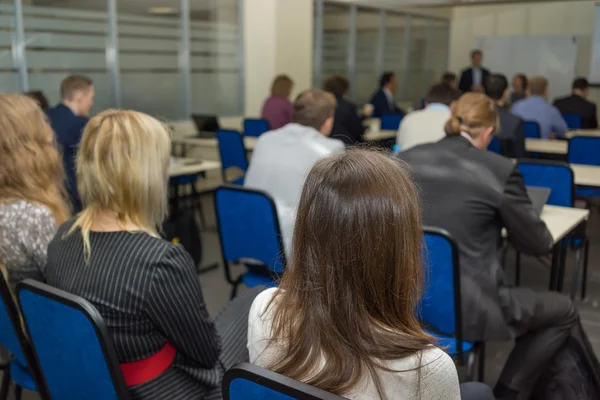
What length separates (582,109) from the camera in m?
6.79

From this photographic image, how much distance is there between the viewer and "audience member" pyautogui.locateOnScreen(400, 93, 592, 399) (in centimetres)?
199

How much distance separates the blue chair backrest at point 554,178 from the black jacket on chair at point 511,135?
53.8 inches

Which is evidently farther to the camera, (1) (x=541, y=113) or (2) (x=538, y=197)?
(1) (x=541, y=113)

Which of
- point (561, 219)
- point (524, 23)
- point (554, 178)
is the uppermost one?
point (524, 23)

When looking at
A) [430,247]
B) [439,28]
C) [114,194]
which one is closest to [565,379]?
[430,247]

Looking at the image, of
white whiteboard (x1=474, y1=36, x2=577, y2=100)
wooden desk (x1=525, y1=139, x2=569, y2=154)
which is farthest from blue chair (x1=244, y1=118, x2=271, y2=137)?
white whiteboard (x1=474, y1=36, x2=577, y2=100)

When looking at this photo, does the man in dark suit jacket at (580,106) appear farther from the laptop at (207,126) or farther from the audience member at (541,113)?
the laptop at (207,126)

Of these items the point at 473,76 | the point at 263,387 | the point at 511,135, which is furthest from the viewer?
the point at 473,76

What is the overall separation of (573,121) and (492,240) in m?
Result: 5.37

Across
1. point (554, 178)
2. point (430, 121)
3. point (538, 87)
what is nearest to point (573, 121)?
point (538, 87)

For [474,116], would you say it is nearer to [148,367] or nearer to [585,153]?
[148,367]

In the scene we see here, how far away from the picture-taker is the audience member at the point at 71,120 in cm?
364

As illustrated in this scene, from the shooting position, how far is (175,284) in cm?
140

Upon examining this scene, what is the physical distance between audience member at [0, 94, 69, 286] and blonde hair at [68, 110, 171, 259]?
0.38 meters
